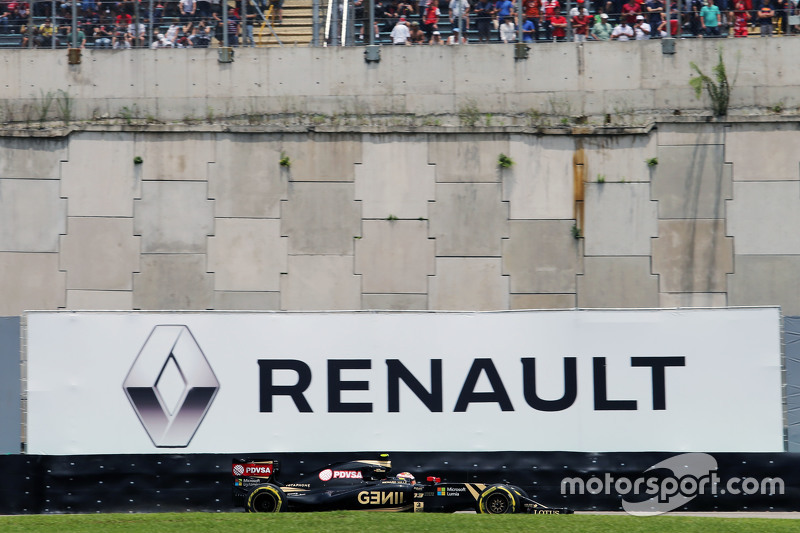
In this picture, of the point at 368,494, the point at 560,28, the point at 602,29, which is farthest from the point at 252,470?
the point at 602,29

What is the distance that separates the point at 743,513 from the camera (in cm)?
1360

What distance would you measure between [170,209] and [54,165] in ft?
7.50

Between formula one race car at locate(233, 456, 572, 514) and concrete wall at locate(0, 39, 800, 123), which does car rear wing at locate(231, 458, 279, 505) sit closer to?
formula one race car at locate(233, 456, 572, 514)

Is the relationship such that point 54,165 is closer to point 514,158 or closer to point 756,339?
point 514,158

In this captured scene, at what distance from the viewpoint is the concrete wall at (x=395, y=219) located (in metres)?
16.1

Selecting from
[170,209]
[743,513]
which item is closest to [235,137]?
[170,209]

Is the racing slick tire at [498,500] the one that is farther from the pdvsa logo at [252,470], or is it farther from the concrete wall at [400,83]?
the concrete wall at [400,83]

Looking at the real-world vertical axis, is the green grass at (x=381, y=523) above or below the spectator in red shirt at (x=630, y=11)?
below

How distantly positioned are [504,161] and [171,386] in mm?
7035

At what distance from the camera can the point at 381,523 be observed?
502 inches

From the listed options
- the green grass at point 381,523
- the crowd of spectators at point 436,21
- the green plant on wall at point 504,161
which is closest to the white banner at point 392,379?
the green grass at point 381,523

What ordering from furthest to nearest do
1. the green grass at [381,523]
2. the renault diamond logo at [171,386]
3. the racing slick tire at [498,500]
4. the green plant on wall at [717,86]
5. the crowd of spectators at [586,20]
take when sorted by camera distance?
the crowd of spectators at [586,20] → the green plant on wall at [717,86] → the renault diamond logo at [171,386] → the racing slick tire at [498,500] → the green grass at [381,523]

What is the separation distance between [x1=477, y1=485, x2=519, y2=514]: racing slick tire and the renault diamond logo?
15.0 ft

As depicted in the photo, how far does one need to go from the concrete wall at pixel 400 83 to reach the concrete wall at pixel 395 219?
1.16 metres
